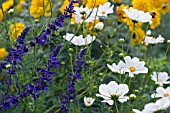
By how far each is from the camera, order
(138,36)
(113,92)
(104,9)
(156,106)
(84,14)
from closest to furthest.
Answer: (156,106) < (113,92) < (84,14) < (104,9) < (138,36)

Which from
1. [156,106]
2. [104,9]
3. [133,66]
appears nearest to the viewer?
[156,106]

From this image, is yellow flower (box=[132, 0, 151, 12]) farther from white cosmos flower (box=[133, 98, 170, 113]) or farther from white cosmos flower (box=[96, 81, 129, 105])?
white cosmos flower (box=[133, 98, 170, 113])

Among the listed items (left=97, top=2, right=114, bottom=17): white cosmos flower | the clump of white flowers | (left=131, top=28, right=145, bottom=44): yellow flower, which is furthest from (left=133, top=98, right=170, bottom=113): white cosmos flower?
(left=131, top=28, right=145, bottom=44): yellow flower

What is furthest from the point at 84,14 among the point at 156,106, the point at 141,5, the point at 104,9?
the point at 156,106

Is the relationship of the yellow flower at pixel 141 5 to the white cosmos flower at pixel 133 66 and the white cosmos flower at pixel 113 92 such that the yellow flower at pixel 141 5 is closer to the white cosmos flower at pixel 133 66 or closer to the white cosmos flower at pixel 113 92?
the white cosmos flower at pixel 133 66

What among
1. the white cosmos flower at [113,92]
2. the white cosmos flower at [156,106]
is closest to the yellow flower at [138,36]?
the white cosmos flower at [113,92]

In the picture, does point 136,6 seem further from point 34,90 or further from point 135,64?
point 34,90

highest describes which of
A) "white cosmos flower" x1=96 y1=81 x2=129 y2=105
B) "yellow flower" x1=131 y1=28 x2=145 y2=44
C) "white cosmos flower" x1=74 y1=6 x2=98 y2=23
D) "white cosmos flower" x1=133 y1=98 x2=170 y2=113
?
"white cosmos flower" x1=74 y1=6 x2=98 y2=23

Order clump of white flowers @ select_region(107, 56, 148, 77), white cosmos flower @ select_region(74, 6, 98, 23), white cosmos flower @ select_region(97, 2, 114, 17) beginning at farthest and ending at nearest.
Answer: white cosmos flower @ select_region(97, 2, 114, 17), white cosmos flower @ select_region(74, 6, 98, 23), clump of white flowers @ select_region(107, 56, 148, 77)

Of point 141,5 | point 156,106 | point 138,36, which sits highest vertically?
point 141,5

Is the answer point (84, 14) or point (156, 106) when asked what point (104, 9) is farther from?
point (156, 106)

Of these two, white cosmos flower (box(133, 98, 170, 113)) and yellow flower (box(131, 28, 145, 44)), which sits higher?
white cosmos flower (box(133, 98, 170, 113))

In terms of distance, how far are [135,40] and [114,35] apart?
19 centimetres

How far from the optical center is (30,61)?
7.33 feet
